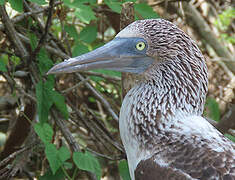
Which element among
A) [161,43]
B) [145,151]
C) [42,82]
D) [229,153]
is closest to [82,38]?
[42,82]

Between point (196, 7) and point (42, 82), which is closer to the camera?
point (42, 82)

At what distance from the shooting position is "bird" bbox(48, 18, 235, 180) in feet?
9.18

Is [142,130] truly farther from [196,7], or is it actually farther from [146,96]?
[196,7]

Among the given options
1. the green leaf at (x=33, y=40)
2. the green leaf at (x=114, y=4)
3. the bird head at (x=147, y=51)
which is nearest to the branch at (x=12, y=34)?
the green leaf at (x=33, y=40)

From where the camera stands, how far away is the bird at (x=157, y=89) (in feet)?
9.18

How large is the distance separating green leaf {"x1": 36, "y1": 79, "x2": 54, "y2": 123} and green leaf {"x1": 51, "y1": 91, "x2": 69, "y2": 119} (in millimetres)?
57

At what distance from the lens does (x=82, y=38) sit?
12.5 ft

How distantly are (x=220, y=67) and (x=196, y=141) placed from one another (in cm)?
356

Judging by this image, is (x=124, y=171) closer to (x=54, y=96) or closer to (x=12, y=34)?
(x=54, y=96)

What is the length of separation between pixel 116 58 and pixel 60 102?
0.97 metres

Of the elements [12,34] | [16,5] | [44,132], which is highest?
[16,5]

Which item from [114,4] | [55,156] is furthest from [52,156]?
[114,4]

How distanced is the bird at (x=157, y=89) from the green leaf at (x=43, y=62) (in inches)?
34.7

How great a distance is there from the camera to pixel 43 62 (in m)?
3.72
